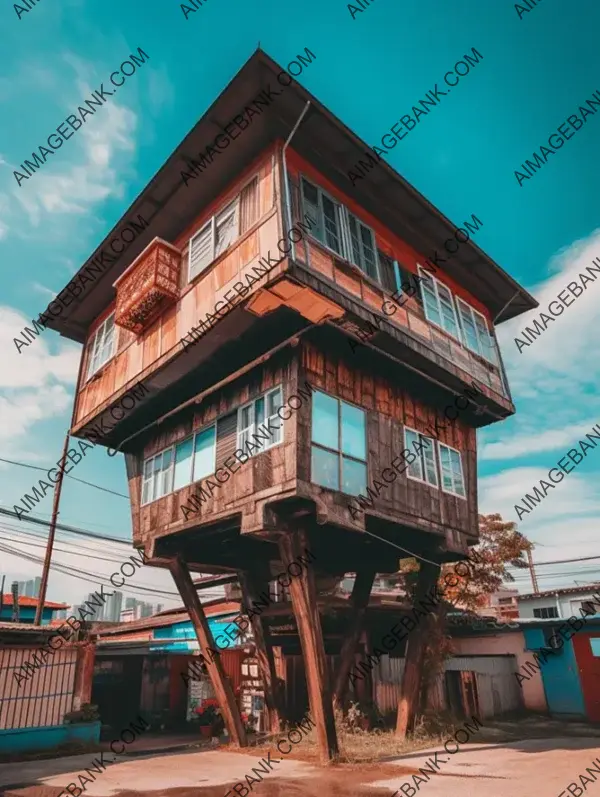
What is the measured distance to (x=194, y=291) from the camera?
1188cm

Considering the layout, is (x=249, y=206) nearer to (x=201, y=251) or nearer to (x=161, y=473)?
(x=201, y=251)

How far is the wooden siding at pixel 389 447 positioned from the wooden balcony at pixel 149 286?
3731mm

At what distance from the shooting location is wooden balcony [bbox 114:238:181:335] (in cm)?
1226

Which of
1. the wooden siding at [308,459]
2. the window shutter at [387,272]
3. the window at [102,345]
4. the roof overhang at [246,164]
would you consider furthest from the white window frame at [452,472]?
the window at [102,345]

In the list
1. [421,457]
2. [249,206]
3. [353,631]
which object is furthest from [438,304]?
[353,631]

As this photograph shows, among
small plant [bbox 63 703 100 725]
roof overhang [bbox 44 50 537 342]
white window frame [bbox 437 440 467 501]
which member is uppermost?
roof overhang [bbox 44 50 537 342]

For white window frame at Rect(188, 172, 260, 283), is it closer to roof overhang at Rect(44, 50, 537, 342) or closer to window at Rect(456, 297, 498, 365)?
roof overhang at Rect(44, 50, 537, 342)

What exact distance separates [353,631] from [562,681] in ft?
32.9

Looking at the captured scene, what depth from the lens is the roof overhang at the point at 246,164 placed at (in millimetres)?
10508

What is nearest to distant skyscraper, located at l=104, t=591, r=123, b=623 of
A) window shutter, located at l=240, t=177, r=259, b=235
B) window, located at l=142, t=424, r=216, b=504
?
window, located at l=142, t=424, r=216, b=504

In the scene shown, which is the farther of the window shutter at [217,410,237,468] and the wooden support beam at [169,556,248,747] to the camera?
the wooden support beam at [169,556,248,747]

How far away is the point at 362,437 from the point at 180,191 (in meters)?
6.78

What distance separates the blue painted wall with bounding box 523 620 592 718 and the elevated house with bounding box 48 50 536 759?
922 centimetres

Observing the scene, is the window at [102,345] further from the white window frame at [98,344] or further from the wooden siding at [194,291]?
the wooden siding at [194,291]
